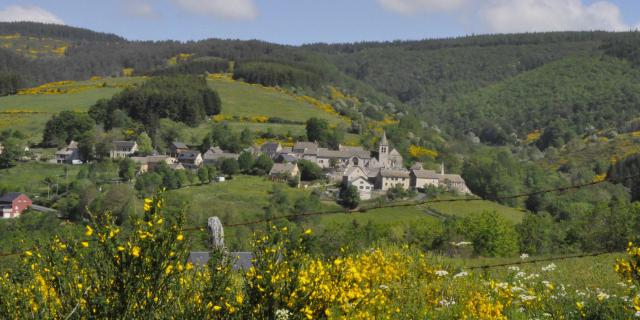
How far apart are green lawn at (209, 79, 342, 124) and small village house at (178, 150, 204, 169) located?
28498 mm

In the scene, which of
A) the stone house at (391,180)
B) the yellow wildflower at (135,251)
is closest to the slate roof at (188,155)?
the stone house at (391,180)

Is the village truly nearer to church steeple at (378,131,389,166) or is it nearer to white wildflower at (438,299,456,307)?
church steeple at (378,131,389,166)

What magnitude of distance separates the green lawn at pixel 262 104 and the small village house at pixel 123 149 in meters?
28.9

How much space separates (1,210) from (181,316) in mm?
77493

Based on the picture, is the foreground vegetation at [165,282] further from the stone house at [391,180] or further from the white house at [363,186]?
the stone house at [391,180]

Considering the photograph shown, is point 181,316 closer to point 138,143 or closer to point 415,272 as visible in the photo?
point 415,272

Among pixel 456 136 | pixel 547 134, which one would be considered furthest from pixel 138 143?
pixel 547 134

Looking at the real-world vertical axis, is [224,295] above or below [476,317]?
above

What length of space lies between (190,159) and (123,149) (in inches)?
419

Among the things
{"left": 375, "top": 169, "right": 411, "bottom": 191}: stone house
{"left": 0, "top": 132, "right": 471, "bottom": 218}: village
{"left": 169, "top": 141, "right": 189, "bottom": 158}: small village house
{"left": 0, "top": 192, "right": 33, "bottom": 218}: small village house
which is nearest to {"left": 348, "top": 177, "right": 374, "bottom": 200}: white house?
{"left": 0, "top": 132, "right": 471, "bottom": 218}: village

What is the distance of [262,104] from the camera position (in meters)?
142

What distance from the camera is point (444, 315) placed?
37.2 ft

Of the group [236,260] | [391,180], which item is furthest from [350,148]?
[236,260]

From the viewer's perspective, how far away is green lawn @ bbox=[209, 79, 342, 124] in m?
135
